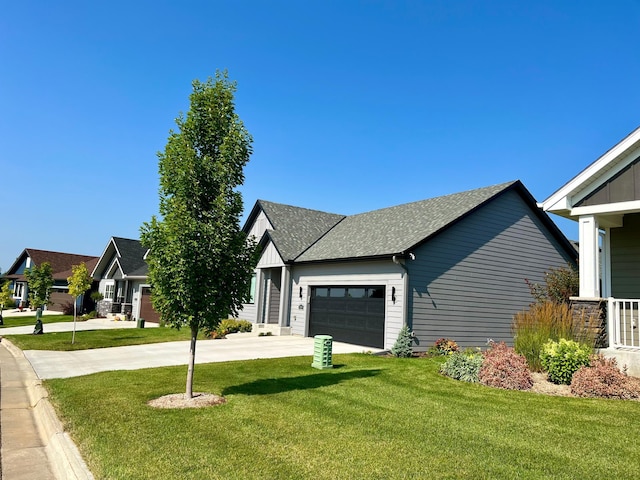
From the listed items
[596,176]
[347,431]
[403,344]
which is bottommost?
[347,431]

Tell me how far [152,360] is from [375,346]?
304 inches

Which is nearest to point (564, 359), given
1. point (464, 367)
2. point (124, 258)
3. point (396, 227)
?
point (464, 367)

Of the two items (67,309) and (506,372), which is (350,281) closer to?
(506,372)

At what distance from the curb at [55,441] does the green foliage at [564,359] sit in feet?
27.8

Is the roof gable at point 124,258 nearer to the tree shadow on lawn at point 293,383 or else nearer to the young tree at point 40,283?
the young tree at point 40,283

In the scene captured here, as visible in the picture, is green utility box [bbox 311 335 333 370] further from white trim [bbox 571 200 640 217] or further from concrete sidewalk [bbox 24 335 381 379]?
white trim [bbox 571 200 640 217]

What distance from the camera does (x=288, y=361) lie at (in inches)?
493

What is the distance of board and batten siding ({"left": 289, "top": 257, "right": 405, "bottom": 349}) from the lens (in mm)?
15086

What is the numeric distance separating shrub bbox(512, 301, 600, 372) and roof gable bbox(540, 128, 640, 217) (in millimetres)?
2601

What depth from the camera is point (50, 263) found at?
47219mm

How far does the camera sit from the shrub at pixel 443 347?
1492cm

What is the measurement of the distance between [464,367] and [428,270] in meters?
5.95

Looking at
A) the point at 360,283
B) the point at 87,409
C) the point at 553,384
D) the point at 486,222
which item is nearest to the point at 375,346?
the point at 360,283

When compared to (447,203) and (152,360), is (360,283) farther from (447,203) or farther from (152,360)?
(152,360)
